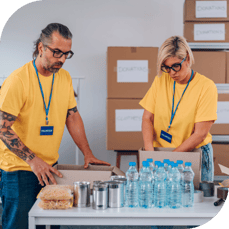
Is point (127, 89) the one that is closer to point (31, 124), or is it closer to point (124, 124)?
point (124, 124)

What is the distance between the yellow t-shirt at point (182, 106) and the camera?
1441 mm

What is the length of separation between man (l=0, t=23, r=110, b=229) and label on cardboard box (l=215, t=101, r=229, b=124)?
1.28 metres

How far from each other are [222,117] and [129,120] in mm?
794

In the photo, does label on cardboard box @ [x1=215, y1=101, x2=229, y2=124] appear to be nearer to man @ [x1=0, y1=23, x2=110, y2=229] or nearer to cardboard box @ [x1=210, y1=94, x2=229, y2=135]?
cardboard box @ [x1=210, y1=94, x2=229, y2=135]

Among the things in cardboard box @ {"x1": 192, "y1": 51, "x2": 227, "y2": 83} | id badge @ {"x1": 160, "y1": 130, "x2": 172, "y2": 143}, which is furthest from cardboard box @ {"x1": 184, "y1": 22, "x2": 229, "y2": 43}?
id badge @ {"x1": 160, "y1": 130, "x2": 172, "y2": 143}

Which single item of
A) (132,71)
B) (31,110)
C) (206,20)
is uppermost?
(206,20)

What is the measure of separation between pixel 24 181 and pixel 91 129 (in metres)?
1.16

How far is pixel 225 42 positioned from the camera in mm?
2279

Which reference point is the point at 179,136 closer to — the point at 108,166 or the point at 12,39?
the point at 108,166

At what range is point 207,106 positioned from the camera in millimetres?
1430

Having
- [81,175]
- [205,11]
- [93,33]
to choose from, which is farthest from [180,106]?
[205,11]

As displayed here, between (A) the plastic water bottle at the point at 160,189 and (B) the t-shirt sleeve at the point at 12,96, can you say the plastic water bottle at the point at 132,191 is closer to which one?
(A) the plastic water bottle at the point at 160,189

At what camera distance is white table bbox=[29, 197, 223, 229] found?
1.03 m

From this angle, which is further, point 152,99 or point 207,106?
point 152,99
